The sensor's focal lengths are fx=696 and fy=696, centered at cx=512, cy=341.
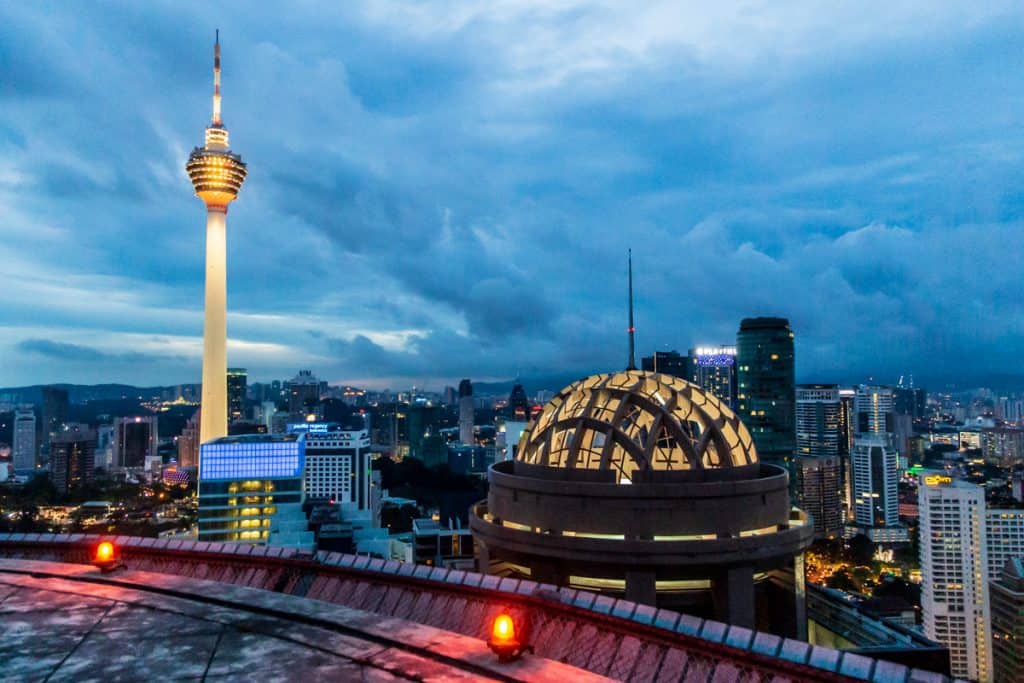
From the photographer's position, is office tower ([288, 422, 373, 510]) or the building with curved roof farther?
office tower ([288, 422, 373, 510])

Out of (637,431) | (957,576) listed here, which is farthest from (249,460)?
(957,576)

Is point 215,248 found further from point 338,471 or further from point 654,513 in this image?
point 654,513

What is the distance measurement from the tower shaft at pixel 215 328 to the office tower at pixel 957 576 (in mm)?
116148

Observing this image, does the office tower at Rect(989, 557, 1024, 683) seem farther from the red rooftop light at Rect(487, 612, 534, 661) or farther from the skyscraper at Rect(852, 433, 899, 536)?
the red rooftop light at Rect(487, 612, 534, 661)

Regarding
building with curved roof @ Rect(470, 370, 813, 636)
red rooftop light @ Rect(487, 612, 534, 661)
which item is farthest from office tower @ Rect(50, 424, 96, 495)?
red rooftop light @ Rect(487, 612, 534, 661)

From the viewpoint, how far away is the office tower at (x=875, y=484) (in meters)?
166

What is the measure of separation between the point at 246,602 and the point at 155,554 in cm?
818

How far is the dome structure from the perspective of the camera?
24750 mm

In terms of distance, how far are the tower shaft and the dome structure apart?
112 m

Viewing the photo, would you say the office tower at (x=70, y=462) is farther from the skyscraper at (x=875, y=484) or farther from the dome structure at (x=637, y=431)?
the skyscraper at (x=875, y=484)

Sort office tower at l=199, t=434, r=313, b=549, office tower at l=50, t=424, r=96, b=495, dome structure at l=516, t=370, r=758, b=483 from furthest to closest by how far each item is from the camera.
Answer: office tower at l=50, t=424, r=96, b=495 → office tower at l=199, t=434, r=313, b=549 → dome structure at l=516, t=370, r=758, b=483

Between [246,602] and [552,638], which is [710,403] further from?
[246,602]

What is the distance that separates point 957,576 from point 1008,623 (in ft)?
29.4

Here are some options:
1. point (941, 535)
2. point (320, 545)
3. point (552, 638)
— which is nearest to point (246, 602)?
point (552, 638)
